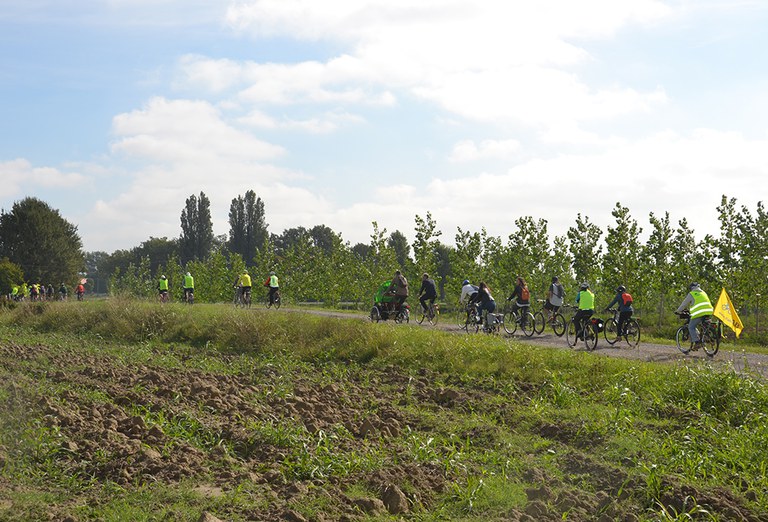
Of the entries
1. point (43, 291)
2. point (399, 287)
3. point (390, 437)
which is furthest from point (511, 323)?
point (43, 291)

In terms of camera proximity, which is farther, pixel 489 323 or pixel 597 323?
pixel 489 323

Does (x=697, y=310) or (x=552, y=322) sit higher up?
(x=697, y=310)

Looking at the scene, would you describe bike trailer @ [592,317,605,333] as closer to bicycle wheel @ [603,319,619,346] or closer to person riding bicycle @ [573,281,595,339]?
person riding bicycle @ [573,281,595,339]

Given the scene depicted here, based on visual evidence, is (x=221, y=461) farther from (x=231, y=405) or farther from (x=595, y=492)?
(x=595, y=492)

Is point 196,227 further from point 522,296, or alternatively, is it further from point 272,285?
point 522,296

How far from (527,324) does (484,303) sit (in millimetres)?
1932

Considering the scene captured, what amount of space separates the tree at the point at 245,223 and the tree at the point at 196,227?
116 inches

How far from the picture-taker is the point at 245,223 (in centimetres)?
9256

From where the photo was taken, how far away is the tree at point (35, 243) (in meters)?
65.1

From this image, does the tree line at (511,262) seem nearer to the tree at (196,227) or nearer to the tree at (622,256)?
the tree at (622,256)

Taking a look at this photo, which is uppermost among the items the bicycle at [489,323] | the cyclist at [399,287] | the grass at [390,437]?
the cyclist at [399,287]

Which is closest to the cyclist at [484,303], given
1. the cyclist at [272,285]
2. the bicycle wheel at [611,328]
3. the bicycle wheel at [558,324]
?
Result: the bicycle wheel at [558,324]

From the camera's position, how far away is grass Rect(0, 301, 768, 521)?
19.9ft

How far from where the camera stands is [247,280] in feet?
111
